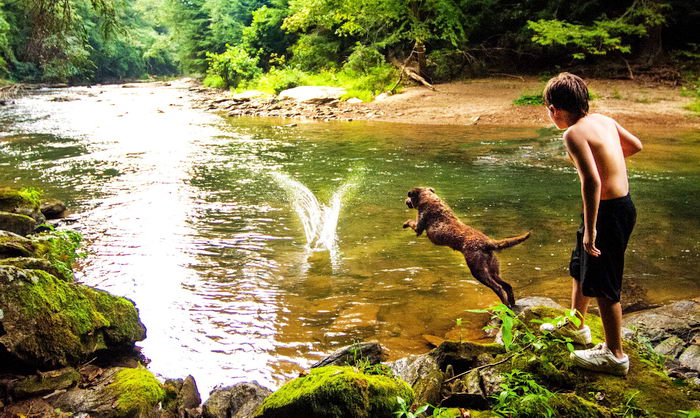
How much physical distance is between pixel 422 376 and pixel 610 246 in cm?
150

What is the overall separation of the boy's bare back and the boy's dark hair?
78 millimetres

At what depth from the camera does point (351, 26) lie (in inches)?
1043

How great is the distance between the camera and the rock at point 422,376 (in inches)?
115

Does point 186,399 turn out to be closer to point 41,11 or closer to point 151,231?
point 151,231

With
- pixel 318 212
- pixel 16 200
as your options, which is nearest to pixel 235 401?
pixel 318 212

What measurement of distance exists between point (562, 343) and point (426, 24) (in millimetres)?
23959

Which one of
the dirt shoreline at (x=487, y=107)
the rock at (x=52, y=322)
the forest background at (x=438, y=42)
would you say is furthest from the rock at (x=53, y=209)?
the dirt shoreline at (x=487, y=107)

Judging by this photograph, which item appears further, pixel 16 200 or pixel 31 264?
pixel 16 200

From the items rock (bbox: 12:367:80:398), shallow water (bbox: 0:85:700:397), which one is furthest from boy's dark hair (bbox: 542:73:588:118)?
rock (bbox: 12:367:80:398)

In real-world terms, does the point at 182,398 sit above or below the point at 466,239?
A: below

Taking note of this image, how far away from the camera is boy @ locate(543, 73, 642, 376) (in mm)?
2936

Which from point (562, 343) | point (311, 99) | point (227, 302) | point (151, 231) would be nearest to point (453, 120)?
point (311, 99)

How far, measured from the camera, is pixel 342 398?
2.53 meters

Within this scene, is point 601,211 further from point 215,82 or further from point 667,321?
point 215,82
